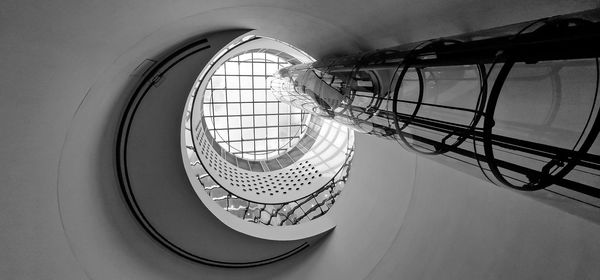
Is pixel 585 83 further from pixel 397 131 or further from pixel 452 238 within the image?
pixel 452 238

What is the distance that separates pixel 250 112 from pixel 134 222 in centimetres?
853

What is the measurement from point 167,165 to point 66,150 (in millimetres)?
2563

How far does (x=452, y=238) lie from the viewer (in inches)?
171

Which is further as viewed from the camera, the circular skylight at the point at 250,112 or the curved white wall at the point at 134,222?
the circular skylight at the point at 250,112

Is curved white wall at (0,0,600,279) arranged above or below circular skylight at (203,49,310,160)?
below

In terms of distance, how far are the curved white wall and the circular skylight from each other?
724 cm

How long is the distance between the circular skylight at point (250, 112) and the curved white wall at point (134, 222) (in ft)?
23.8

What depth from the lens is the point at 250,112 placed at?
1428 cm

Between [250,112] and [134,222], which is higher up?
[250,112]

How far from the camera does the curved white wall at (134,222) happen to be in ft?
9.30

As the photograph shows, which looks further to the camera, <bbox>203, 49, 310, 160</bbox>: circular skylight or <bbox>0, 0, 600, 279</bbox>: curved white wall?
<bbox>203, 49, 310, 160</bbox>: circular skylight

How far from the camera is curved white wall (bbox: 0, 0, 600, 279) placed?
2.83 m

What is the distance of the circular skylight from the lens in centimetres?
1312

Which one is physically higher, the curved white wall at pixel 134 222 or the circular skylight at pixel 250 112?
the circular skylight at pixel 250 112
